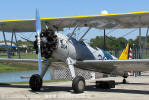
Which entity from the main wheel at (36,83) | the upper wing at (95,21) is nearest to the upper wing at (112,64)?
the upper wing at (95,21)

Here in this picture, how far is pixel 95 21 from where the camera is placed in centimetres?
1069

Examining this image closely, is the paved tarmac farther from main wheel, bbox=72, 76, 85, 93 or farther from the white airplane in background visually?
the white airplane in background

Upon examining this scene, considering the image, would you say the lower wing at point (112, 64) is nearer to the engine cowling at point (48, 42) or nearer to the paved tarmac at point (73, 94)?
the paved tarmac at point (73, 94)

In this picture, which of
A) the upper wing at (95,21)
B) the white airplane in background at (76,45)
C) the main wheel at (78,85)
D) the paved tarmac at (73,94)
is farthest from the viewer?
the upper wing at (95,21)

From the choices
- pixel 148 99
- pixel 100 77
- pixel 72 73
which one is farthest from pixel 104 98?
pixel 100 77

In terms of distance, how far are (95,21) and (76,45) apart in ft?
4.09

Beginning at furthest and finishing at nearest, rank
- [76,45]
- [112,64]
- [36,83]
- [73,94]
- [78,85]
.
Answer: [76,45], [112,64], [36,83], [78,85], [73,94]

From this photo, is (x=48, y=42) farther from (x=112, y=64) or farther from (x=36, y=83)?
(x=112, y=64)

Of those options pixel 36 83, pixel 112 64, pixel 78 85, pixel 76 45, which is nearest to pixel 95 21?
pixel 76 45

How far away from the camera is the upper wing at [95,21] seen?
32.7ft

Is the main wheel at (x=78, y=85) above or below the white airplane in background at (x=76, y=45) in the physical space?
below

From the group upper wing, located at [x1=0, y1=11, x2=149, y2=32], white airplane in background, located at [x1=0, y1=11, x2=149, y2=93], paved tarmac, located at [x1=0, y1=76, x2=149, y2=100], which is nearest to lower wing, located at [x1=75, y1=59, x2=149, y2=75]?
white airplane in background, located at [x1=0, y1=11, x2=149, y2=93]

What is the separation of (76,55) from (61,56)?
816mm

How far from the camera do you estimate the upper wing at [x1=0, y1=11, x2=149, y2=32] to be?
9961 millimetres
